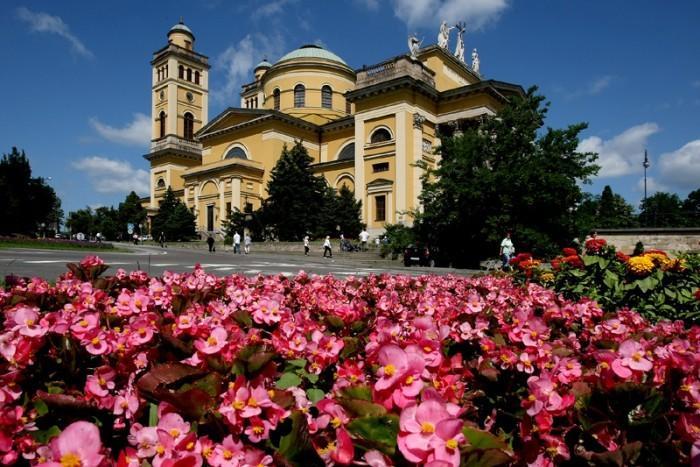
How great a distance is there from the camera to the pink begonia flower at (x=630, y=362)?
1.26 meters

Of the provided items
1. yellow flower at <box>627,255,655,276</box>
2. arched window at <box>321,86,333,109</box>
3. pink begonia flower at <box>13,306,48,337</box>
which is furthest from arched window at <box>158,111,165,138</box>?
pink begonia flower at <box>13,306,48,337</box>

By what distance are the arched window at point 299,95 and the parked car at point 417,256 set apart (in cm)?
3155

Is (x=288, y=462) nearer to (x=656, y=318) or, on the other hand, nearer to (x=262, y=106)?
(x=656, y=318)

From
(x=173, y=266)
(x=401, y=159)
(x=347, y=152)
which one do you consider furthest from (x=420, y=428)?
(x=347, y=152)

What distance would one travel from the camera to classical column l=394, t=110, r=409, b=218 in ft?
115

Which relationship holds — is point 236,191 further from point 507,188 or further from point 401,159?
point 507,188

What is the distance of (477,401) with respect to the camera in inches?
54.1

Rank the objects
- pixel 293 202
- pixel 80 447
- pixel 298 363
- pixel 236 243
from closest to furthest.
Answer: pixel 80 447, pixel 298 363, pixel 236 243, pixel 293 202

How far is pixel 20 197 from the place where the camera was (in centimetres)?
3875

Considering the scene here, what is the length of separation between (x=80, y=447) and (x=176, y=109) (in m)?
65.4

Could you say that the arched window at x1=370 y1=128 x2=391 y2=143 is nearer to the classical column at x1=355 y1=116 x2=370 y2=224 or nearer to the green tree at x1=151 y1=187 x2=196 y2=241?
the classical column at x1=355 y1=116 x2=370 y2=224

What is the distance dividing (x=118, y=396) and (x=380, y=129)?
122 ft

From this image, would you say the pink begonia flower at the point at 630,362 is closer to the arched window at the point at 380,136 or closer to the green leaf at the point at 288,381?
the green leaf at the point at 288,381

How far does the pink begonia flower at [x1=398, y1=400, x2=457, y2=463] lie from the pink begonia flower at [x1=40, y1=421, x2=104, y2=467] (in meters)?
0.58
